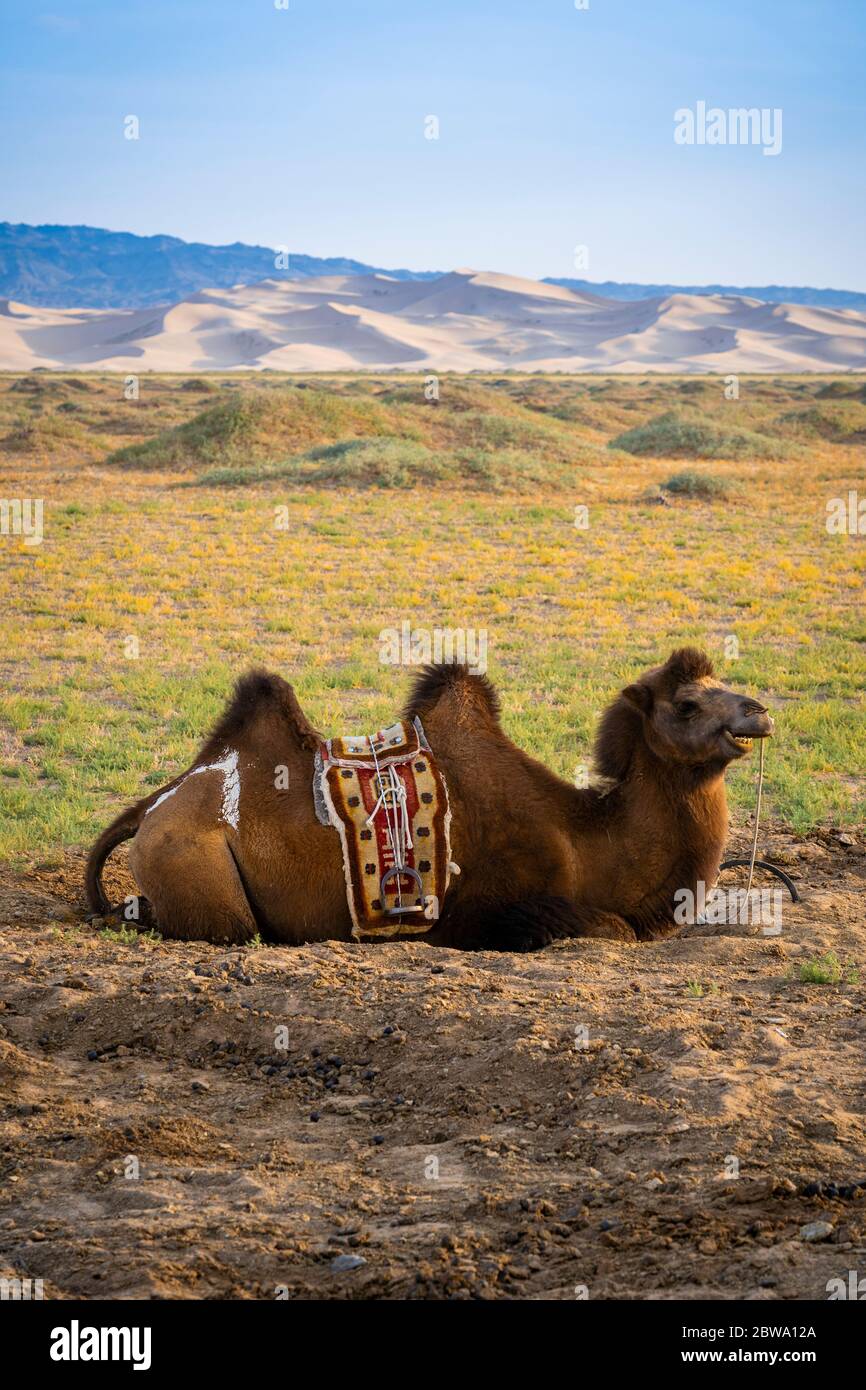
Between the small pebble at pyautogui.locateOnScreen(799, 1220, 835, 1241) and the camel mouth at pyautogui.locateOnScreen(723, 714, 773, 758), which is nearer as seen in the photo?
the small pebble at pyautogui.locateOnScreen(799, 1220, 835, 1241)

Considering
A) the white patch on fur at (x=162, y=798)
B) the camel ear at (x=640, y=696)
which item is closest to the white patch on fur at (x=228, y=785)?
the white patch on fur at (x=162, y=798)

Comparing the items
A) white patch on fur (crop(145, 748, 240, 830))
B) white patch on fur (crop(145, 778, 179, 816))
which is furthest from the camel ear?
white patch on fur (crop(145, 778, 179, 816))

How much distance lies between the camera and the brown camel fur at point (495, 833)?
21.2ft

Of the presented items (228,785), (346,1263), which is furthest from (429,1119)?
(228,785)

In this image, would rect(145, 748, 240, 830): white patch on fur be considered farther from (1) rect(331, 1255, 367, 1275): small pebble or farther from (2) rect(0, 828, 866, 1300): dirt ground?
(1) rect(331, 1255, 367, 1275): small pebble

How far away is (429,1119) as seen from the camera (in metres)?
4.76

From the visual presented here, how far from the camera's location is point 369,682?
1402cm

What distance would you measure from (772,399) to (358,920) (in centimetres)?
8677

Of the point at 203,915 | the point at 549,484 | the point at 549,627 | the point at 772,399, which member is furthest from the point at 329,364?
the point at 203,915

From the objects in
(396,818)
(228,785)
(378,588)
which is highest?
(378,588)

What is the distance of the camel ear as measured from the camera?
21.8ft

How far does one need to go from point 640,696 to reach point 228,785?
2.06m

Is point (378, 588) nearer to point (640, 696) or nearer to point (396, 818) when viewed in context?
point (640, 696)

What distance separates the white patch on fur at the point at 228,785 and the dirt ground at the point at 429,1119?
66 centimetres
